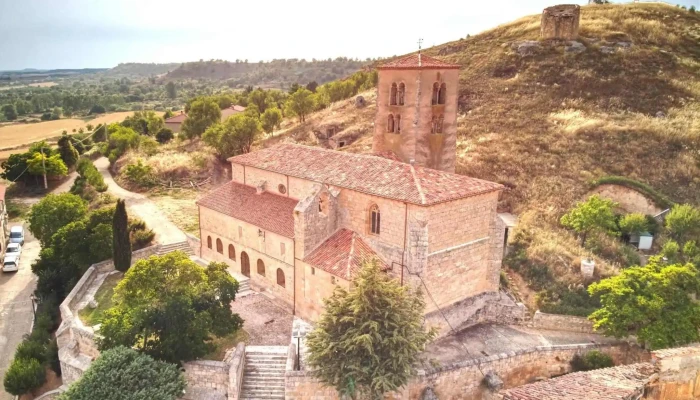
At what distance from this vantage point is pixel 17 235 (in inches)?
1797

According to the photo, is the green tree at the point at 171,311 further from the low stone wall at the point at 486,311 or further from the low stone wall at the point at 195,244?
the low stone wall at the point at 486,311

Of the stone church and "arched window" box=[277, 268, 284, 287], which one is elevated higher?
the stone church

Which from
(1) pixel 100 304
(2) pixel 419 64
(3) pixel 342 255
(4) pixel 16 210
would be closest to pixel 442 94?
(2) pixel 419 64

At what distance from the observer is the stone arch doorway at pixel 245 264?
95.6 ft

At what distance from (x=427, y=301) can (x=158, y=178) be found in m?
38.6

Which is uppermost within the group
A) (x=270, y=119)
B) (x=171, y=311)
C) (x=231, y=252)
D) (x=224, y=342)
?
(x=270, y=119)

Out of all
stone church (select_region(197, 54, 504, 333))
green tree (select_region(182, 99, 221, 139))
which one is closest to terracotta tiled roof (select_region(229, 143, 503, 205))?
stone church (select_region(197, 54, 504, 333))

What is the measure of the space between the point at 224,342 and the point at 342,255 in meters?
6.87

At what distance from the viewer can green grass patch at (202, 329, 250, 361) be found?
72.9ft

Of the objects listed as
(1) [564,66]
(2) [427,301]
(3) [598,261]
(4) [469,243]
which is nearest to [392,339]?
(2) [427,301]

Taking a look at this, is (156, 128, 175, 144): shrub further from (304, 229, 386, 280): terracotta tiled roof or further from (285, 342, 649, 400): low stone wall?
(285, 342, 649, 400): low stone wall

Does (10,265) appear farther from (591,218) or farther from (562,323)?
(591,218)

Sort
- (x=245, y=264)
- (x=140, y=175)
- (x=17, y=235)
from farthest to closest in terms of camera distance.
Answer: (x=140, y=175) < (x=17, y=235) < (x=245, y=264)

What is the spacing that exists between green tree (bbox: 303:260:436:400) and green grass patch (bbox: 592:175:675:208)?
25.3 m
